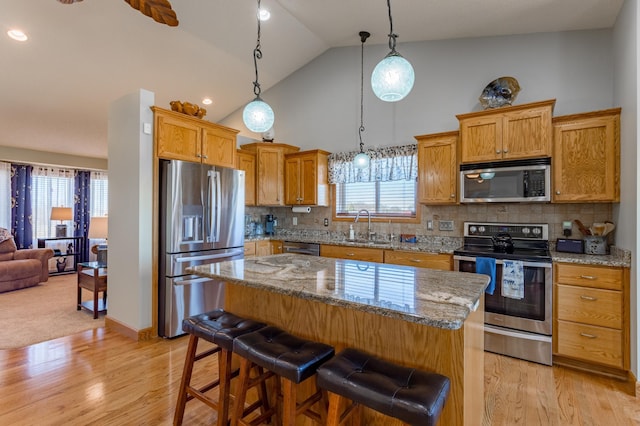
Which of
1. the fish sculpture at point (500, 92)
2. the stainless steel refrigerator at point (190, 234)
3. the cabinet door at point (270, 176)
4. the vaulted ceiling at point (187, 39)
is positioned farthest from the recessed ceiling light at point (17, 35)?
the fish sculpture at point (500, 92)

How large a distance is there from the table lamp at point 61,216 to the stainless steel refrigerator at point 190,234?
192 inches

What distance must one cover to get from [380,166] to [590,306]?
265cm

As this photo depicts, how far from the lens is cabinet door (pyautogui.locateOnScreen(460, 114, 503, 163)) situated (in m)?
3.19

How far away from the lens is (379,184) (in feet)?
14.9

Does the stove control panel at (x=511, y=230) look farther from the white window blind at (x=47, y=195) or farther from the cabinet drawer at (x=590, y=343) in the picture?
the white window blind at (x=47, y=195)

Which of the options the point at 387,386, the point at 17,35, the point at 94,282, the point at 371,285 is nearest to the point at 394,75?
the point at 371,285

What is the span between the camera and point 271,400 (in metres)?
1.92

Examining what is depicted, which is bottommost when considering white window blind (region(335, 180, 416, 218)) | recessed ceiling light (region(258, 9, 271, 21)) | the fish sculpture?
white window blind (region(335, 180, 416, 218))

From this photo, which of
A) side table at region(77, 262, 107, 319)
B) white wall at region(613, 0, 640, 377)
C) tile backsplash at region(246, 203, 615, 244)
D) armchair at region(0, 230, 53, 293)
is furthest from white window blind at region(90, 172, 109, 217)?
white wall at region(613, 0, 640, 377)

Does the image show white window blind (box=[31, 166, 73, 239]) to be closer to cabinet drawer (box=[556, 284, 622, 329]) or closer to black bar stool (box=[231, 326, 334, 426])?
black bar stool (box=[231, 326, 334, 426])

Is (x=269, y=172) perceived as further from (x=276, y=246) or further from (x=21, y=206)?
(x=21, y=206)

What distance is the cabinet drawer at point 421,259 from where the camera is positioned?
10.8 feet

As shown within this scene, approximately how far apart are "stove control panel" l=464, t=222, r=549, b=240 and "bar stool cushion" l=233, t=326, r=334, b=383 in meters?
2.75

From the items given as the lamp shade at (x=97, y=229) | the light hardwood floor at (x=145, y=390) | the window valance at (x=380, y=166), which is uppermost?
the window valance at (x=380, y=166)
